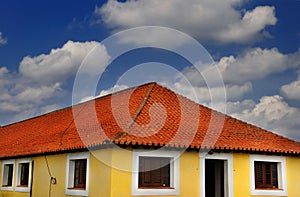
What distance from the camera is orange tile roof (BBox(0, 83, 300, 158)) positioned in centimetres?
1441

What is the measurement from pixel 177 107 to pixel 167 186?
3716 mm

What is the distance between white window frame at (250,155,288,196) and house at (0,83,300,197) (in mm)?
35

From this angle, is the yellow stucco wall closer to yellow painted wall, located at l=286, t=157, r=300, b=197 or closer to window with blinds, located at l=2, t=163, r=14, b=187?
yellow painted wall, located at l=286, t=157, r=300, b=197

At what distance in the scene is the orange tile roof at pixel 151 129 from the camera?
47.3ft

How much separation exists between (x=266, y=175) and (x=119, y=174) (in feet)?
20.0

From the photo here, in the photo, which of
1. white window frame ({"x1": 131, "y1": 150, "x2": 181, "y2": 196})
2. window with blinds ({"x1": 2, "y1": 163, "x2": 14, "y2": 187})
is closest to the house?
white window frame ({"x1": 131, "y1": 150, "x2": 181, "y2": 196})

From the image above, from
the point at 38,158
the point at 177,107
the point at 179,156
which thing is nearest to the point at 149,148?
the point at 179,156

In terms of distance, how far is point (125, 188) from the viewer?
13734 mm

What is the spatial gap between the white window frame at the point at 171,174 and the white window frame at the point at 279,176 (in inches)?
122

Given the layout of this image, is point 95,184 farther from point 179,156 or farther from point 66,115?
point 66,115

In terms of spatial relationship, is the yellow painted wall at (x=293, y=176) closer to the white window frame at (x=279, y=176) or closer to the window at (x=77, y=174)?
the white window frame at (x=279, y=176)

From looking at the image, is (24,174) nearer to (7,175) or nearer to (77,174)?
(7,175)

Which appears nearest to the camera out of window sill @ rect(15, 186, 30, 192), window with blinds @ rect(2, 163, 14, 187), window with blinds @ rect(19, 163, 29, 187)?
window sill @ rect(15, 186, 30, 192)

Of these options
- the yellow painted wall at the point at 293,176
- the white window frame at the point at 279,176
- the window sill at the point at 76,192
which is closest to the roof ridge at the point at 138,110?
the window sill at the point at 76,192
